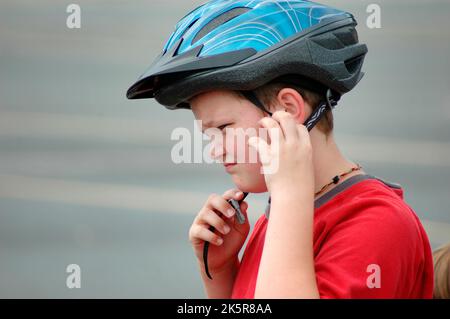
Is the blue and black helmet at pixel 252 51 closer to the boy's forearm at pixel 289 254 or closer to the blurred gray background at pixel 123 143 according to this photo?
the boy's forearm at pixel 289 254

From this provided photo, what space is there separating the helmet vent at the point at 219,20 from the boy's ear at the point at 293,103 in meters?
0.16

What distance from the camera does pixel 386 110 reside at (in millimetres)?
3396

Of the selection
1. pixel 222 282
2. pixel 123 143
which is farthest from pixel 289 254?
pixel 123 143

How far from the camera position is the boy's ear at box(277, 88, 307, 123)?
140 centimetres

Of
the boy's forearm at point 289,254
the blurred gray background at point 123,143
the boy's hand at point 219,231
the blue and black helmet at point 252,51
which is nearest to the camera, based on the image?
the boy's forearm at point 289,254

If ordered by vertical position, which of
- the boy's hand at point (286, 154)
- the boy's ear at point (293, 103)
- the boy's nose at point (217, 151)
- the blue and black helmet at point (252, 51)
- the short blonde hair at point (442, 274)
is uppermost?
the blue and black helmet at point (252, 51)

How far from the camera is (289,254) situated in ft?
3.93

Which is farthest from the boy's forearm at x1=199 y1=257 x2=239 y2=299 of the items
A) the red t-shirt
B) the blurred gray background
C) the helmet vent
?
the blurred gray background

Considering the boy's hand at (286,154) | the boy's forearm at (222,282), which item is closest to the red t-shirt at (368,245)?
the boy's hand at (286,154)

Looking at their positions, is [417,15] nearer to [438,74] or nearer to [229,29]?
[438,74]

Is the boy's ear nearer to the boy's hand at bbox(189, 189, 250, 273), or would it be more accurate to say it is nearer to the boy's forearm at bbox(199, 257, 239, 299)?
the boy's hand at bbox(189, 189, 250, 273)

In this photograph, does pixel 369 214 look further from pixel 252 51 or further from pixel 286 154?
pixel 252 51

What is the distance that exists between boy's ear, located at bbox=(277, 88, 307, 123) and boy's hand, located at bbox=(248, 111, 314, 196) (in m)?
0.09

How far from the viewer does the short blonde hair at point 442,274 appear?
1528 mm
